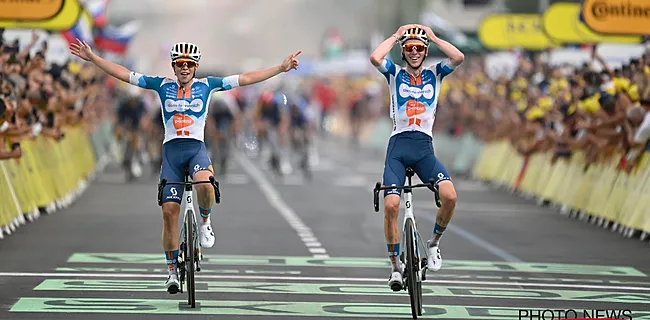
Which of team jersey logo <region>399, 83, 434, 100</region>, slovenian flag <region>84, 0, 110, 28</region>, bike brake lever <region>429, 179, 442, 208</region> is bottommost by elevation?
bike brake lever <region>429, 179, 442, 208</region>

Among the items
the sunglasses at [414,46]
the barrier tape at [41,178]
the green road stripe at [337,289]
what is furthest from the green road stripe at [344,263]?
the sunglasses at [414,46]

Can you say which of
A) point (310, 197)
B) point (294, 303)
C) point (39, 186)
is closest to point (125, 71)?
point (294, 303)

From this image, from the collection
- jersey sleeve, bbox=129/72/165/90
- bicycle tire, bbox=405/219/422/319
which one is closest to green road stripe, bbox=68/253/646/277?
jersey sleeve, bbox=129/72/165/90

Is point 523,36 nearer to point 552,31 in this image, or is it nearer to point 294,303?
point 552,31

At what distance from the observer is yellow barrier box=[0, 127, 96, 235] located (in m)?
20.2

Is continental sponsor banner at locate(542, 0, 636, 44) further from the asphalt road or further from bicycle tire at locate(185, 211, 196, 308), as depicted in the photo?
bicycle tire at locate(185, 211, 196, 308)

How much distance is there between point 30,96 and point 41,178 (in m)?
1.60

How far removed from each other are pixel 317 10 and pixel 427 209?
16362 centimetres

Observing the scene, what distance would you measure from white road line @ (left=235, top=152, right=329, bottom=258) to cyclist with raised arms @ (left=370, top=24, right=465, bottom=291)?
14.4ft

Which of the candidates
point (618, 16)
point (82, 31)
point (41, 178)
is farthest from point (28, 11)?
point (82, 31)

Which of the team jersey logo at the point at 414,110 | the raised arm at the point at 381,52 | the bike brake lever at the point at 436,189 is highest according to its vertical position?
the raised arm at the point at 381,52
